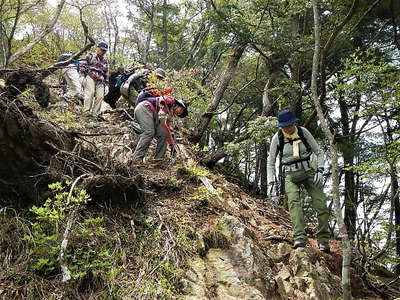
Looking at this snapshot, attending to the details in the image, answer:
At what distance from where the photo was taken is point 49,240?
11.7ft

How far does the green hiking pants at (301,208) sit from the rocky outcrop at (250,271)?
0.33 metres

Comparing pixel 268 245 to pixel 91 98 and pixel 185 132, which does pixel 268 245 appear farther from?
pixel 91 98

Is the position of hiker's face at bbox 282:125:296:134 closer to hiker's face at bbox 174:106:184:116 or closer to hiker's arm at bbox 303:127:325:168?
hiker's arm at bbox 303:127:325:168

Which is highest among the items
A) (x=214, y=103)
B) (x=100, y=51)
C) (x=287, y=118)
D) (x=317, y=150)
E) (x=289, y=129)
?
(x=100, y=51)

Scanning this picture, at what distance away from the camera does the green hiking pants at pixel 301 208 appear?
554 centimetres

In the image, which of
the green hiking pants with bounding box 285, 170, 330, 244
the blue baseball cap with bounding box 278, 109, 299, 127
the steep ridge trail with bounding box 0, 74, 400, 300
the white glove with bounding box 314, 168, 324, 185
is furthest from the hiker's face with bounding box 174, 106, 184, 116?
the white glove with bounding box 314, 168, 324, 185

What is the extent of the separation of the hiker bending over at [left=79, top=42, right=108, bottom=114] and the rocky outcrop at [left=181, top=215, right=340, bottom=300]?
5830 mm

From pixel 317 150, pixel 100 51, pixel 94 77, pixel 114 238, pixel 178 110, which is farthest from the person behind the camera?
pixel 94 77

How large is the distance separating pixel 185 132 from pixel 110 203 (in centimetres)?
601

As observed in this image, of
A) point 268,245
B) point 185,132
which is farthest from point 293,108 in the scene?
point 268,245

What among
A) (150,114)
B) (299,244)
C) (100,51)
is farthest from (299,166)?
(100,51)

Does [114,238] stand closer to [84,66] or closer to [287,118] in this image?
[287,118]

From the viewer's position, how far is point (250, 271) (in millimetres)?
4449

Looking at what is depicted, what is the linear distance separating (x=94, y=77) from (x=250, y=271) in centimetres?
682
